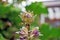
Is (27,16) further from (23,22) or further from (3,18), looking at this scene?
(3,18)

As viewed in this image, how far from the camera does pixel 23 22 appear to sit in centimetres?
61

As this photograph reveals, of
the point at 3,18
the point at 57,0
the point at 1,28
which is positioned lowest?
the point at 1,28

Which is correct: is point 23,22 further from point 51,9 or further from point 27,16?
point 51,9

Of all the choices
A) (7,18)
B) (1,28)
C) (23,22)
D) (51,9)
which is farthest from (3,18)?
(51,9)

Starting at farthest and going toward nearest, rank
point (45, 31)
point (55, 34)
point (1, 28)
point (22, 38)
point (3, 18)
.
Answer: point (3, 18) → point (1, 28) → point (55, 34) → point (45, 31) → point (22, 38)

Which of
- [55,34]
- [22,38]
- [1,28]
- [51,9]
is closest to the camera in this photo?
[22,38]

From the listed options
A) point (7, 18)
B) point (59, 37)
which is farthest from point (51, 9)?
point (59, 37)

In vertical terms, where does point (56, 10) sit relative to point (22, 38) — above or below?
above

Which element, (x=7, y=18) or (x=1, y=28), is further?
(x=7, y=18)

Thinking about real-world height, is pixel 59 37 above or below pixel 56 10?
below

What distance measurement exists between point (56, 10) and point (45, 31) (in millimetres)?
3418

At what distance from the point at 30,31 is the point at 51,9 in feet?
12.1

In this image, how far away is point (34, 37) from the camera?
1.96 ft

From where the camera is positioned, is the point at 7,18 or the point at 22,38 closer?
the point at 22,38
